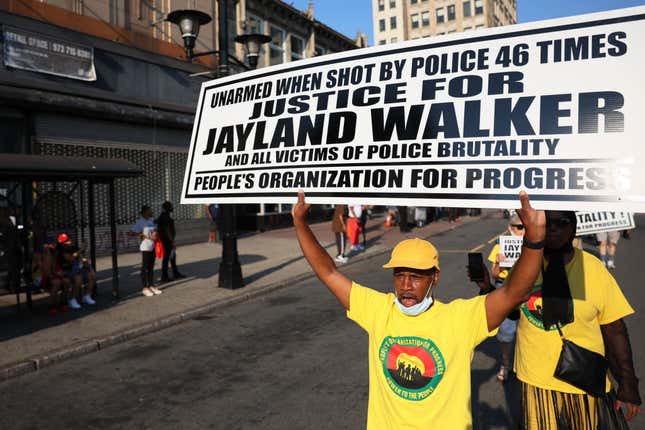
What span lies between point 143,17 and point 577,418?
17799 millimetres

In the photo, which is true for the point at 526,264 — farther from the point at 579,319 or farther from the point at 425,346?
the point at 579,319

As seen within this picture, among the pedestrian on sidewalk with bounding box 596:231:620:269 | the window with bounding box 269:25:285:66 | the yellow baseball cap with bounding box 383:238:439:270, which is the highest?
the window with bounding box 269:25:285:66

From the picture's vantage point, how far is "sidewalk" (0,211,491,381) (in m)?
6.50

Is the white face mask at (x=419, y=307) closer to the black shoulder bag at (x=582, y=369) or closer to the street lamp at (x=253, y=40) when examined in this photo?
the black shoulder bag at (x=582, y=369)

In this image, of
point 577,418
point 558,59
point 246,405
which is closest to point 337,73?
point 558,59

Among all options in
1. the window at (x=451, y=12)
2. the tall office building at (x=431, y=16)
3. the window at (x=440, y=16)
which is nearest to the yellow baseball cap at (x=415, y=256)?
the tall office building at (x=431, y=16)

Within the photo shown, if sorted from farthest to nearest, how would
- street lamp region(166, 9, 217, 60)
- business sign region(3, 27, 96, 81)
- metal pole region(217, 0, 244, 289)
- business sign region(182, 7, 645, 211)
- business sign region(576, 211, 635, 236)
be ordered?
1. business sign region(3, 27, 96, 81)
2. metal pole region(217, 0, 244, 289)
3. street lamp region(166, 9, 217, 60)
4. business sign region(576, 211, 635, 236)
5. business sign region(182, 7, 645, 211)

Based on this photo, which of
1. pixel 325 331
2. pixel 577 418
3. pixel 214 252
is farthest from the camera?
pixel 214 252

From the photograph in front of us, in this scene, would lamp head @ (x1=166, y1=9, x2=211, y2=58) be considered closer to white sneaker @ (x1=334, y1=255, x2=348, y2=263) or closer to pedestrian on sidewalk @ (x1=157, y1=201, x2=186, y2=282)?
pedestrian on sidewalk @ (x1=157, y1=201, x2=186, y2=282)

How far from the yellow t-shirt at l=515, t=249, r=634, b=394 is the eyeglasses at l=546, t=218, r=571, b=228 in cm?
24

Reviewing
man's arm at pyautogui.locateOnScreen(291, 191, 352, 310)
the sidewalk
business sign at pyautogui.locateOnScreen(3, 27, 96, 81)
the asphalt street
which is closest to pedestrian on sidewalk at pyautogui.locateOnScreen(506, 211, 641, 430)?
man's arm at pyautogui.locateOnScreen(291, 191, 352, 310)

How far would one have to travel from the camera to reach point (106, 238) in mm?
14953

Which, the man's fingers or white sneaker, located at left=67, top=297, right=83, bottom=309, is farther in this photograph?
white sneaker, located at left=67, top=297, right=83, bottom=309

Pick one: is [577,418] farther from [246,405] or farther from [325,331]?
Result: [325,331]
